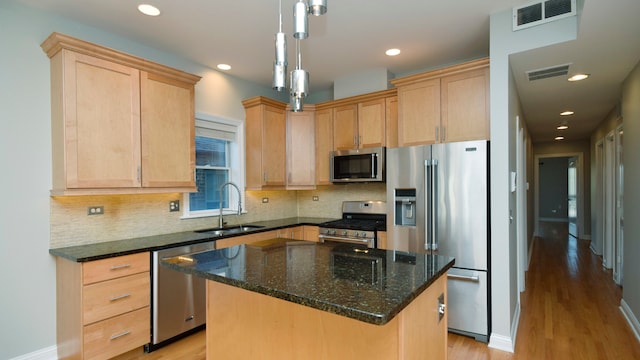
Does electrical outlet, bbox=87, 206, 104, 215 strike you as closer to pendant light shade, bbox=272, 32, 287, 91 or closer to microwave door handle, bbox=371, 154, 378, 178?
pendant light shade, bbox=272, 32, 287, 91

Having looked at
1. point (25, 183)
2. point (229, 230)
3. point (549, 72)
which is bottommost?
point (229, 230)

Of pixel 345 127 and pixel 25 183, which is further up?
pixel 345 127

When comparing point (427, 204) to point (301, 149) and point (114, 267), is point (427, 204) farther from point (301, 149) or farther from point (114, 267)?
point (114, 267)

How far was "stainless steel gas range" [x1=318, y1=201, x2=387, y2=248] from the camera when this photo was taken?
138 inches

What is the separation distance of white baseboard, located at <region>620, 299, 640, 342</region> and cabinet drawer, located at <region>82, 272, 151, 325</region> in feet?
13.7

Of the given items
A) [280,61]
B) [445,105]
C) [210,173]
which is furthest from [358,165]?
[280,61]

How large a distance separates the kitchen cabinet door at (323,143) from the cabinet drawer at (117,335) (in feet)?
7.97

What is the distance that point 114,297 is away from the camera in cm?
242

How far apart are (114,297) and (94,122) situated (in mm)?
1345

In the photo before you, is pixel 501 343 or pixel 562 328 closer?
pixel 501 343

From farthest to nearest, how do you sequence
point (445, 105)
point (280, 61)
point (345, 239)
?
point (345, 239), point (445, 105), point (280, 61)

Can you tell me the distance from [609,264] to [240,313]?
19.3 feet

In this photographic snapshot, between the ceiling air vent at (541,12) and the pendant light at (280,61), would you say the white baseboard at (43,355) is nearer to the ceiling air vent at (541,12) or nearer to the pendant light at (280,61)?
the pendant light at (280,61)

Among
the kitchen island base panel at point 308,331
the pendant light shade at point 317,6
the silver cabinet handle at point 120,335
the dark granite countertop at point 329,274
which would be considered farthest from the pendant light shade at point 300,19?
the silver cabinet handle at point 120,335
